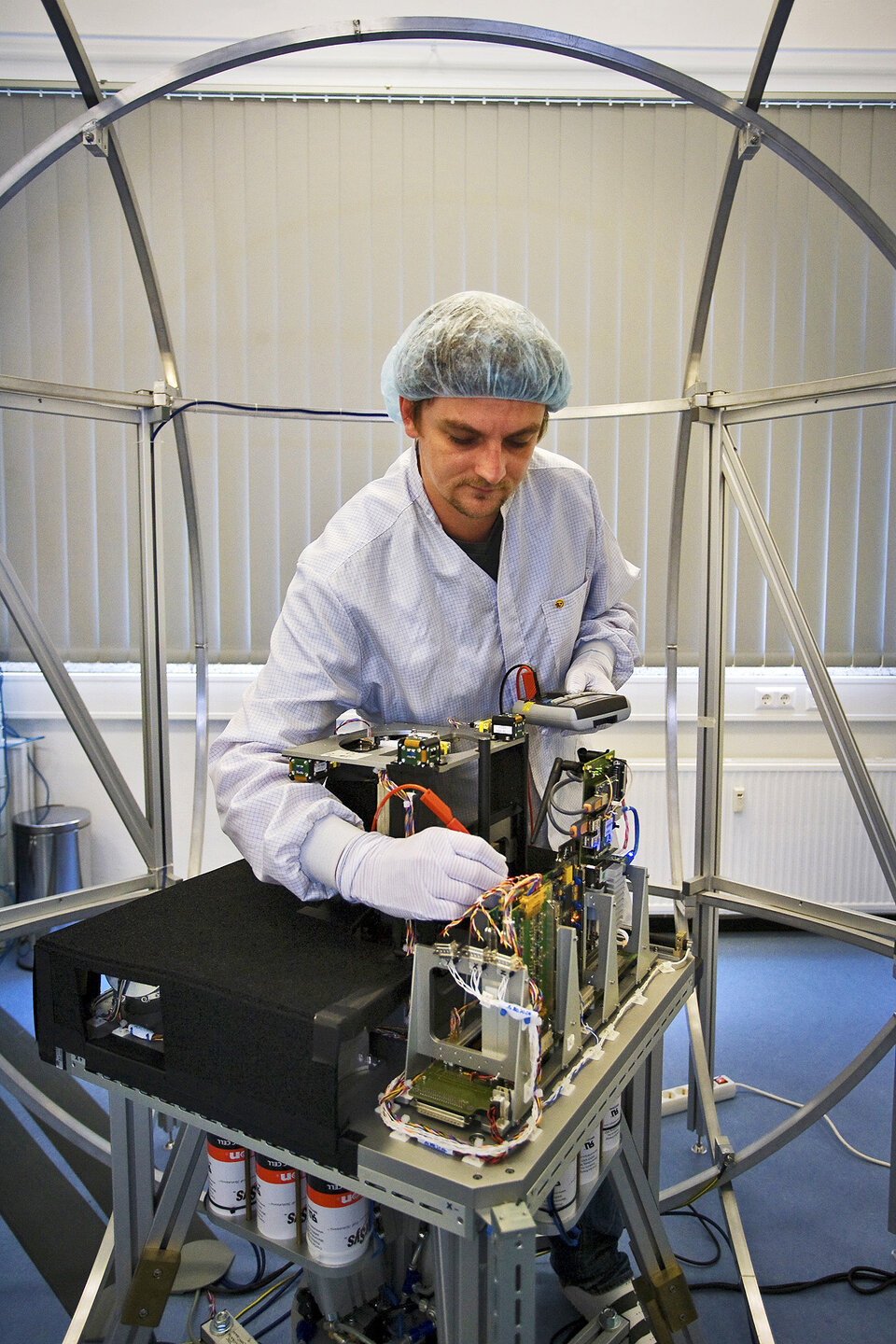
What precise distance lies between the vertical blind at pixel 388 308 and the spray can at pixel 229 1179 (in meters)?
2.14

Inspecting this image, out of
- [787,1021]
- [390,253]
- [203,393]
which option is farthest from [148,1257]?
[390,253]

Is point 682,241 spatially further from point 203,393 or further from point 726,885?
point 726,885

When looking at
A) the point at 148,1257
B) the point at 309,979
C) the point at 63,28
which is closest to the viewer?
the point at 309,979

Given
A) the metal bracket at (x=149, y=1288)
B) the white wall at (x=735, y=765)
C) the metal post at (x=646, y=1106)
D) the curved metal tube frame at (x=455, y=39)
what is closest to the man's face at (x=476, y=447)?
the curved metal tube frame at (x=455, y=39)

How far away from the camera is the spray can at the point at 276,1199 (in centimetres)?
98

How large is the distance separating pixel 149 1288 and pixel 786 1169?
1511mm

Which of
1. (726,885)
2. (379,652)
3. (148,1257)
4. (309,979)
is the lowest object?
(148,1257)

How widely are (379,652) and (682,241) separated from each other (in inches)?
90.7

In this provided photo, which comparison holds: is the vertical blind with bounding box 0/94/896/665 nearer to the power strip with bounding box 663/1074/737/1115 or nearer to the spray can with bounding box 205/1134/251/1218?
the power strip with bounding box 663/1074/737/1115

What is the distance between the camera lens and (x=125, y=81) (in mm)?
2809

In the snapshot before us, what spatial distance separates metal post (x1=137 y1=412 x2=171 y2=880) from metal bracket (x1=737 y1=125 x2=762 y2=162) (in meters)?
1.20

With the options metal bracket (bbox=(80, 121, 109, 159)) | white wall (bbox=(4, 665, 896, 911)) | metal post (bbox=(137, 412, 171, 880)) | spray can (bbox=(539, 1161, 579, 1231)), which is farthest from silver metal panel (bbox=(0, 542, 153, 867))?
white wall (bbox=(4, 665, 896, 911))

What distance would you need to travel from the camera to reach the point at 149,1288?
1.14m

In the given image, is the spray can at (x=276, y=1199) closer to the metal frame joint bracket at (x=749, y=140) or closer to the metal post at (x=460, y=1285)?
the metal post at (x=460, y=1285)
